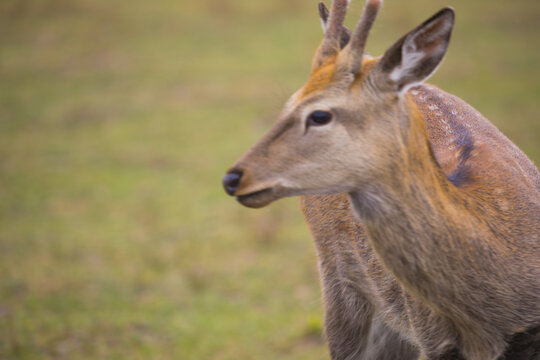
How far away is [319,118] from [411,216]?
1.78 ft

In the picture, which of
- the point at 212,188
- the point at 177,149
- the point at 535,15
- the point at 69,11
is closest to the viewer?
the point at 212,188

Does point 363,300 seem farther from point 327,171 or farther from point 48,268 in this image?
point 48,268

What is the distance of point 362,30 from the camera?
2535 millimetres

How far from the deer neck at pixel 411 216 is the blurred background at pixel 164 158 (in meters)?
0.98

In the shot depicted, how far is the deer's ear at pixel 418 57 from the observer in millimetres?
2514

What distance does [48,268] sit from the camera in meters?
6.45

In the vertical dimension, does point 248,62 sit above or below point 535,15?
below

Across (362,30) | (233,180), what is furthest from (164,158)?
(362,30)

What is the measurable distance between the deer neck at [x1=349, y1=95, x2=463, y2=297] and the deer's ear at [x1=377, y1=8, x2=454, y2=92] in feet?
0.41

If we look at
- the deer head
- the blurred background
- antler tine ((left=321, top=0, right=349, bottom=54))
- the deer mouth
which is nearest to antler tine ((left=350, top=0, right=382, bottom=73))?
the deer head

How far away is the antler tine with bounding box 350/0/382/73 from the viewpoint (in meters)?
Result: 2.52

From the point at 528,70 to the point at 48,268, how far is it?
1025cm

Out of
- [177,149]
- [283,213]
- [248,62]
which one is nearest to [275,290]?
[283,213]

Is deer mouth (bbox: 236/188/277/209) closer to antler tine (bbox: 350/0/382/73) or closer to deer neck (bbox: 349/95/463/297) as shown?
deer neck (bbox: 349/95/463/297)
